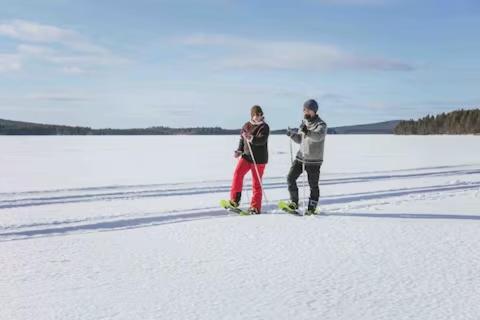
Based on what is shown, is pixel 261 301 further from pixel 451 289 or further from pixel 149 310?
pixel 451 289

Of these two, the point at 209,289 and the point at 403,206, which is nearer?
the point at 209,289

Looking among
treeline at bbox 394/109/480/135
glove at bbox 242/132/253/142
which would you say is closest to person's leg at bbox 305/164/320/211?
glove at bbox 242/132/253/142

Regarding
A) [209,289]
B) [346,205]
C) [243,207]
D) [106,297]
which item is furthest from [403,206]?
[106,297]

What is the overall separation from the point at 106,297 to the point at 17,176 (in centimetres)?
1196

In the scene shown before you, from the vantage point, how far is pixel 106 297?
12.0 ft

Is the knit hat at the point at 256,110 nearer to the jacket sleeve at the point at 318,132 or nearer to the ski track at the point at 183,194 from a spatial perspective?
the jacket sleeve at the point at 318,132

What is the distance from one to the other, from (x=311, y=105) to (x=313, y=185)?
1.13 metres

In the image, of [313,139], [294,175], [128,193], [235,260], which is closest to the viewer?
[235,260]

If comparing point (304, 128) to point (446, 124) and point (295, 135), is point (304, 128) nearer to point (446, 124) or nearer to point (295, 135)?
point (295, 135)

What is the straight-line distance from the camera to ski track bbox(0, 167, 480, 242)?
657 centimetres

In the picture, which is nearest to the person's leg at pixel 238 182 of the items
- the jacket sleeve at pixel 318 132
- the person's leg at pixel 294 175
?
the person's leg at pixel 294 175

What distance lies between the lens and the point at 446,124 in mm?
121312

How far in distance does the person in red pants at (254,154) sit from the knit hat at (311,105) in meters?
0.77

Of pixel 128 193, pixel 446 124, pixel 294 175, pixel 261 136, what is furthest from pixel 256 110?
pixel 446 124
